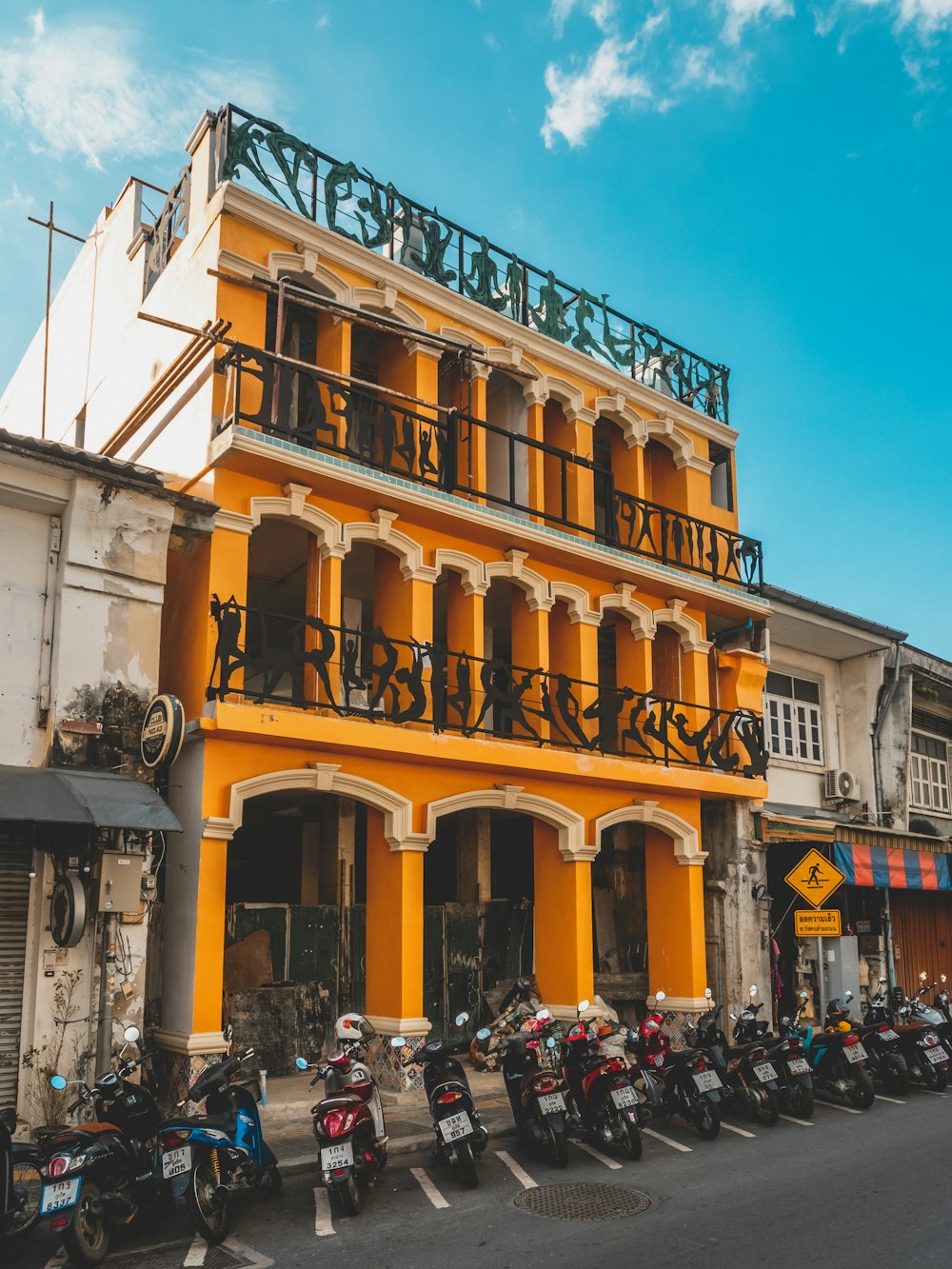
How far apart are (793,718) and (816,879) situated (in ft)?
21.5

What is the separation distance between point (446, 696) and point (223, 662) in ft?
10.9

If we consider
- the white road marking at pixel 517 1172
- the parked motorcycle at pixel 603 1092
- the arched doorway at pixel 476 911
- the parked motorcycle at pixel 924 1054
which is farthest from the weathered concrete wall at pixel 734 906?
the white road marking at pixel 517 1172

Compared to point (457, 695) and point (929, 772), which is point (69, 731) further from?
point (929, 772)

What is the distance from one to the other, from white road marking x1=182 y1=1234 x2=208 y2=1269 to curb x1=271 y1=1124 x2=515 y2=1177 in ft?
5.64

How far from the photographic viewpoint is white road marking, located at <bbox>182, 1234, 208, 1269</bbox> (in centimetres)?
723

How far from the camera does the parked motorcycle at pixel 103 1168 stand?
702cm

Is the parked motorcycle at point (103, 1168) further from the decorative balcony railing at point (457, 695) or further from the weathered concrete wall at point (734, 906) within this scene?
the weathered concrete wall at point (734, 906)

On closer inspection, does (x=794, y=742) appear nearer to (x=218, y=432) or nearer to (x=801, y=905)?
(x=801, y=905)

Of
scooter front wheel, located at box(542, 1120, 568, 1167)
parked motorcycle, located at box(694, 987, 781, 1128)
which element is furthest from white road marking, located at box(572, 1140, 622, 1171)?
parked motorcycle, located at box(694, 987, 781, 1128)

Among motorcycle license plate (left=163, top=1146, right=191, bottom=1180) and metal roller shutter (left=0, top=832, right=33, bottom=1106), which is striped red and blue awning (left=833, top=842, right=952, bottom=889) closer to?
metal roller shutter (left=0, top=832, right=33, bottom=1106)

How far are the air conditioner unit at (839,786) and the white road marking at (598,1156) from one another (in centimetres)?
1155

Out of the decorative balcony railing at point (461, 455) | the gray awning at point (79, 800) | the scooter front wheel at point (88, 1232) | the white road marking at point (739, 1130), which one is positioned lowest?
the white road marking at point (739, 1130)

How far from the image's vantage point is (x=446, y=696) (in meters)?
14.4

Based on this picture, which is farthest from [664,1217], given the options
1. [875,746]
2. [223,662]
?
[875,746]
